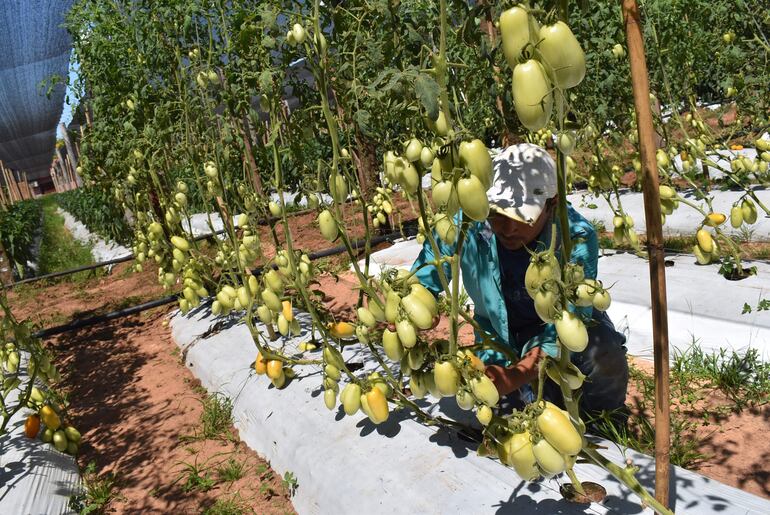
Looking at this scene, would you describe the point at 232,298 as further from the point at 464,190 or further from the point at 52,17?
the point at 52,17

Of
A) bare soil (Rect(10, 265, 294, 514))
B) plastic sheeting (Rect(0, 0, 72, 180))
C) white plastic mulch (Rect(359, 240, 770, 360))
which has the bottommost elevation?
bare soil (Rect(10, 265, 294, 514))

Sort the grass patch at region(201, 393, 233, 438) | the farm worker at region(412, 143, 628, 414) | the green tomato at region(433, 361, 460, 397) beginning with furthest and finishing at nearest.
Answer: the grass patch at region(201, 393, 233, 438) < the farm worker at region(412, 143, 628, 414) < the green tomato at region(433, 361, 460, 397)

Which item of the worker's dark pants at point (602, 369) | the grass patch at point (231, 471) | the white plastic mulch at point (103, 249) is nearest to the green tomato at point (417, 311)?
the worker's dark pants at point (602, 369)

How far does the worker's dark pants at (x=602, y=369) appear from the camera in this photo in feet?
5.60

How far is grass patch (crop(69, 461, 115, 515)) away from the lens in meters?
2.12

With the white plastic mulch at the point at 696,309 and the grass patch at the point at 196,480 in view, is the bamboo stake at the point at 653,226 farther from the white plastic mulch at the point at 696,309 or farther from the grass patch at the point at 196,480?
the grass patch at the point at 196,480

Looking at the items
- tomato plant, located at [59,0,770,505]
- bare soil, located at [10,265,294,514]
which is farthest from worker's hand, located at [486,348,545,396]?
bare soil, located at [10,265,294,514]

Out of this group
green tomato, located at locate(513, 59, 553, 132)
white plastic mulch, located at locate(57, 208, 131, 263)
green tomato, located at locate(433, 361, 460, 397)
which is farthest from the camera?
white plastic mulch, located at locate(57, 208, 131, 263)

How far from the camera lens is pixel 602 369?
1716 millimetres

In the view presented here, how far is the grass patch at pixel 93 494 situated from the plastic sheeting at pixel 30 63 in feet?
9.88

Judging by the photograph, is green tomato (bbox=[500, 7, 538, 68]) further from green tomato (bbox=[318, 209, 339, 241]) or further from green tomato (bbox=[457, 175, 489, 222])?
green tomato (bbox=[318, 209, 339, 241])

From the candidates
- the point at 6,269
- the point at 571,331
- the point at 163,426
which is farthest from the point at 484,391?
the point at 6,269

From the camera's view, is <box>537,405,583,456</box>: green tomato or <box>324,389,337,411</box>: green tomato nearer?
<box>537,405,583,456</box>: green tomato

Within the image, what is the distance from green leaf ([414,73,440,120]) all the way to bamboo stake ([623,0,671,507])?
321 millimetres
